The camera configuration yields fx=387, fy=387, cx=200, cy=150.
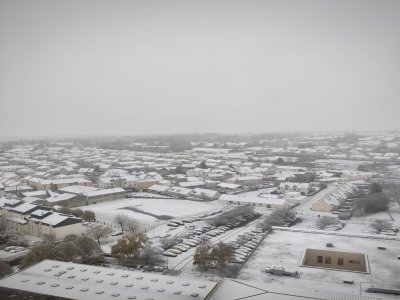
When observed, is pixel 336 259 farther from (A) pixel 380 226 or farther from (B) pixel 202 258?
(A) pixel 380 226

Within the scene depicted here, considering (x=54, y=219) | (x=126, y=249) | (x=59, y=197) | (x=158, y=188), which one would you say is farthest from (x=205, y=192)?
(x=126, y=249)

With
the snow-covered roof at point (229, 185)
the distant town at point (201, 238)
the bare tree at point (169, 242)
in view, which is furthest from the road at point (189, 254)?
the snow-covered roof at point (229, 185)

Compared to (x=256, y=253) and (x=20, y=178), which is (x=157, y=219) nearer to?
(x=256, y=253)

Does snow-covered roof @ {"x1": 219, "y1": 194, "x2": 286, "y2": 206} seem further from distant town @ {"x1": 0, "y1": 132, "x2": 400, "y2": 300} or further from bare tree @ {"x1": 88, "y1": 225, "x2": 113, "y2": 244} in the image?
bare tree @ {"x1": 88, "y1": 225, "x2": 113, "y2": 244}

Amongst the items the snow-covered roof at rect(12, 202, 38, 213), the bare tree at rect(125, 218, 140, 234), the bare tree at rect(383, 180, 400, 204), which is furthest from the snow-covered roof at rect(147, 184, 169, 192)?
the bare tree at rect(383, 180, 400, 204)

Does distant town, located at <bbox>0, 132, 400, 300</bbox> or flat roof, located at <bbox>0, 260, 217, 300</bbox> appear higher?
flat roof, located at <bbox>0, 260, 217, 300</bbox>

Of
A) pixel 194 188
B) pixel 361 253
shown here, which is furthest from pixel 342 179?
pixel 361 253
